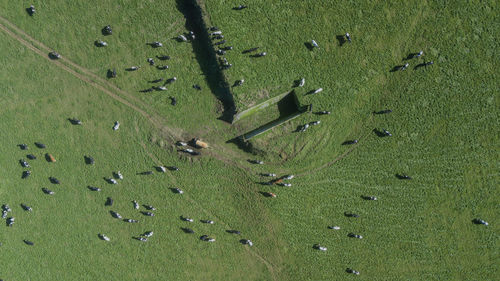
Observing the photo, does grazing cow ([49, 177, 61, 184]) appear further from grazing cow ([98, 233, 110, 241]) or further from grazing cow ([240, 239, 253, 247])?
grazing cow ([240, 239, 253, 247])

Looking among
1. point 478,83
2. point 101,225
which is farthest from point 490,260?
point 101,225

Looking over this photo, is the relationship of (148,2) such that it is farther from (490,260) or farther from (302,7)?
(490,260)

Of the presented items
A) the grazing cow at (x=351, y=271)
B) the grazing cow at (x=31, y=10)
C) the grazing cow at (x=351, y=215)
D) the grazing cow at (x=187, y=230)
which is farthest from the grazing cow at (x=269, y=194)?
the grazing cow at (x=31, y=10)

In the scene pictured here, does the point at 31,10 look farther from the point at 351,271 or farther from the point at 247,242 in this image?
the point at 351,271

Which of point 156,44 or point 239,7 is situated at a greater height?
point 239,7

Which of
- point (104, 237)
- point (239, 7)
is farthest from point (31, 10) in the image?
point (104, 237)

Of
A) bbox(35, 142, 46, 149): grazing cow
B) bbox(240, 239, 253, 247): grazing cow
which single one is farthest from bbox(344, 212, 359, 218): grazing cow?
bbox(35, 142, 46, 149): grazing cow
